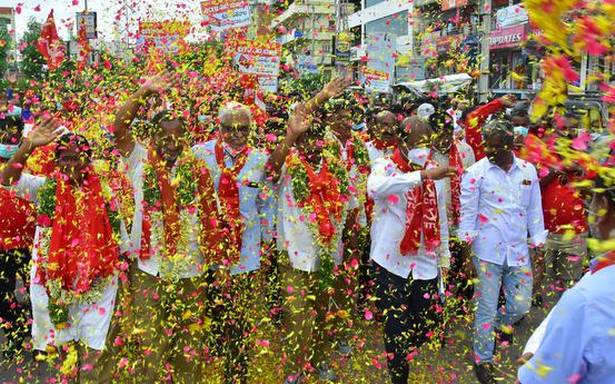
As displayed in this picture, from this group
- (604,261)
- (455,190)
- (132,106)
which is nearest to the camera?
(604,261)

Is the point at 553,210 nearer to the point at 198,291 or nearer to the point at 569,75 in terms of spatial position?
the point at 198,291

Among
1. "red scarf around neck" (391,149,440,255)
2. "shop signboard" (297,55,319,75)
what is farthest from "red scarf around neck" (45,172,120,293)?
"shop signboard" (297,55,319,75)

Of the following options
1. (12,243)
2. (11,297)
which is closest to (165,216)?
(12,243)

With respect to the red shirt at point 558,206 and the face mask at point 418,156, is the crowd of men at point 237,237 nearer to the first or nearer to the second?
the face mask at point 418,156

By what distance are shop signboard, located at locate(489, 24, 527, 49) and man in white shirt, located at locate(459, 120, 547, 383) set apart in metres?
23.0

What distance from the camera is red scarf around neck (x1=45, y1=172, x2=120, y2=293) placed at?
4355 mm

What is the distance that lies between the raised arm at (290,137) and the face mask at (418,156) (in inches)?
30.0

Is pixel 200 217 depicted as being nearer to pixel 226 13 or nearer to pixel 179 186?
pixel 179 186

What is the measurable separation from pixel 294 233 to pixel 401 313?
96 cm

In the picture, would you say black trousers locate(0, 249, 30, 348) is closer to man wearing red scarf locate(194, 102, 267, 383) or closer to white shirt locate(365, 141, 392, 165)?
man wearing red scarf locate(194, 102, 267, 383)

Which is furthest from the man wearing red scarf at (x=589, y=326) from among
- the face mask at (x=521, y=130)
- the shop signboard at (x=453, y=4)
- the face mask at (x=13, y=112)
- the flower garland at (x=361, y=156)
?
the shop signboard at (x=453, y=4)

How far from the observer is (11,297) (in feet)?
19.9

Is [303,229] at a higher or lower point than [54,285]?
higher

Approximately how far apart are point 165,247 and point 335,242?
4.29 feet
